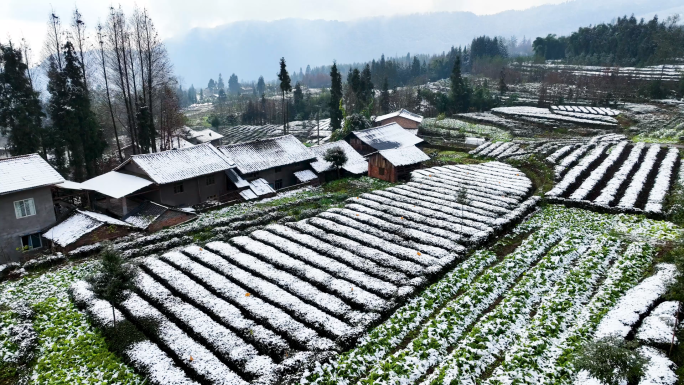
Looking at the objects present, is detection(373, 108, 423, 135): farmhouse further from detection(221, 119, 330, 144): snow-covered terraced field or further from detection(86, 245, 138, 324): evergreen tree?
detection(86, 245, 138, 324): evergreen tree

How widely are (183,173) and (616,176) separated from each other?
39.2m

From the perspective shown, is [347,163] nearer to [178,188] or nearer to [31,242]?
[178,188]

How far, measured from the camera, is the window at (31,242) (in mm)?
31172

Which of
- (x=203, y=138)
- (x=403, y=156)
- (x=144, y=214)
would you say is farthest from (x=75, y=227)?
(x=203, y=138)

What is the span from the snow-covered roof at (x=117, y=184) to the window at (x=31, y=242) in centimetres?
575

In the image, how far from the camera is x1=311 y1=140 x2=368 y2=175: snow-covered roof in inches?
1911

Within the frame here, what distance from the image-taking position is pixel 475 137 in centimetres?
6694

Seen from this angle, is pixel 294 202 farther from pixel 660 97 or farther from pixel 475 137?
pixel 660 97

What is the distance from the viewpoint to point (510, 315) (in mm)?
19469

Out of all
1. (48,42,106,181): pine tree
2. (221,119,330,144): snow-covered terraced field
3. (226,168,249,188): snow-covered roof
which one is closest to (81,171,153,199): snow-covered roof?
(226,168,249,188): snow-covered roof

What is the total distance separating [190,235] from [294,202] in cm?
986

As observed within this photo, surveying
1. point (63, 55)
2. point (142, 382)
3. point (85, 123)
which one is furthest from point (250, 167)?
point (142, 382)

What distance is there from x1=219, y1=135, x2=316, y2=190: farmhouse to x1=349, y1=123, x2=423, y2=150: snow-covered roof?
10968 mm

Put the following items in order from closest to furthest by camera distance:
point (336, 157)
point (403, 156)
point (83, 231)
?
1. point (83, 231)
2. point (403, 156)
3. point (336, 157)
